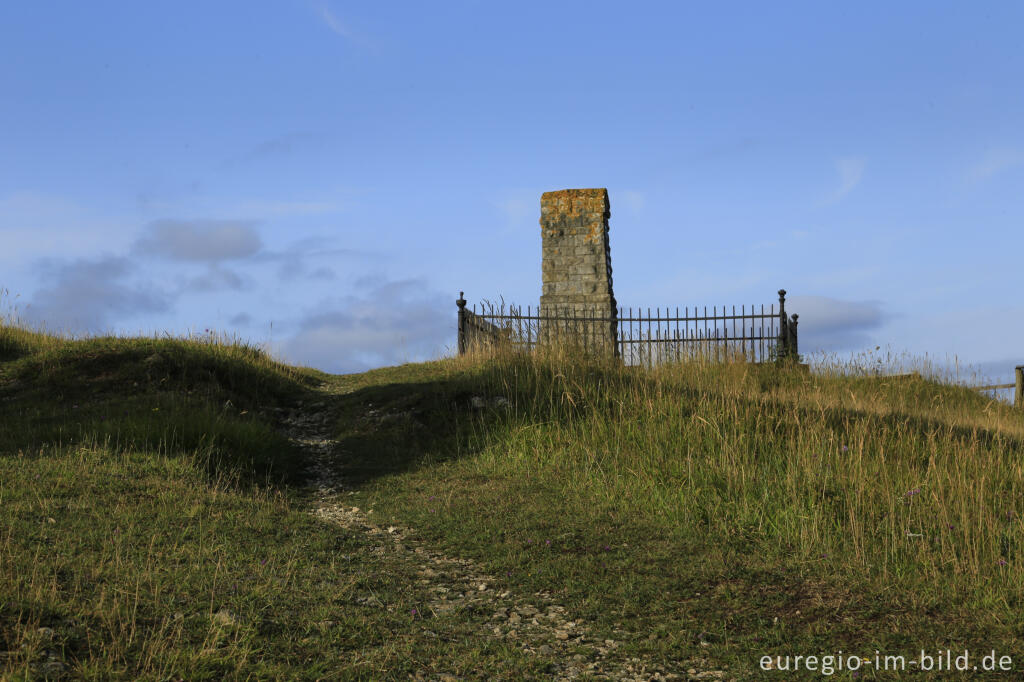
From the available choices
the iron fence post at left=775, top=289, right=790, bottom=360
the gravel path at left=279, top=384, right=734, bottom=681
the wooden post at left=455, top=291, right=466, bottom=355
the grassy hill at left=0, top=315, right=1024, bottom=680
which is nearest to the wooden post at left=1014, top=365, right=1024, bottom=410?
the iron fence post at left=775, top=289, right=790, bottom=360

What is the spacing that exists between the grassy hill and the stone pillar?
26.8 feet

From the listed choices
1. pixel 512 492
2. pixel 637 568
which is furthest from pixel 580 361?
pixel 637 568

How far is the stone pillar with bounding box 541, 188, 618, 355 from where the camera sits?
2012cm

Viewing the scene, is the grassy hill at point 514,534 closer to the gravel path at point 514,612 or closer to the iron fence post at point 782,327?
the gravel path at point 514,612

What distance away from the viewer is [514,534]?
6871 mm

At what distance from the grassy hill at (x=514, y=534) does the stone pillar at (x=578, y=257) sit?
8.17 metres

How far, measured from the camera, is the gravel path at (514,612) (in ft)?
14.3

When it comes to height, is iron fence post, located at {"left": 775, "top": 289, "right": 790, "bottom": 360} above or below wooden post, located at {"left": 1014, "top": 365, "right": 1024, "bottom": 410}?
above

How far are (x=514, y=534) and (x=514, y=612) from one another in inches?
64.6

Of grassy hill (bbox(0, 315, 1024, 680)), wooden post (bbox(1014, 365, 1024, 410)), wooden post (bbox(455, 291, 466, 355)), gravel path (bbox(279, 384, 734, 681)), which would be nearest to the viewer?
gravel path (bbox(279, 384, 734, 681))

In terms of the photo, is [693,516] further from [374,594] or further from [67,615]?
[67,615]

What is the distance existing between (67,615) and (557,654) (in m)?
2.94

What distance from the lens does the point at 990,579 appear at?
17.3ft

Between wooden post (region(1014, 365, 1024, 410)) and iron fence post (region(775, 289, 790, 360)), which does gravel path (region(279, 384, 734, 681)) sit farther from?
wooden post (region(1014, 365, 1024, 410))
